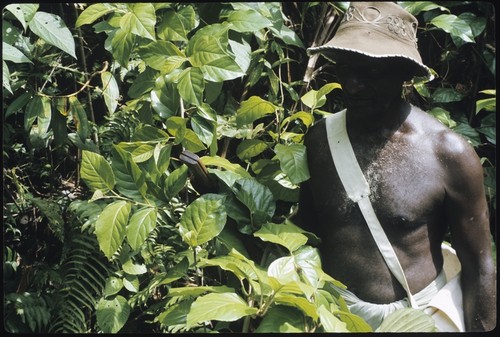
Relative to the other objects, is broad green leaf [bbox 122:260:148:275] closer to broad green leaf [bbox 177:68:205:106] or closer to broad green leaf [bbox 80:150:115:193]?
broad green leaf [bbox 80:150:115:193]

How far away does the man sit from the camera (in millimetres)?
1799

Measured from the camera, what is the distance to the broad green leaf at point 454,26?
256 cm

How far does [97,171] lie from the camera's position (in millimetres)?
1939

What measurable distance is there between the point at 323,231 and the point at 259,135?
0.54 meters

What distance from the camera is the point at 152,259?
230 cm

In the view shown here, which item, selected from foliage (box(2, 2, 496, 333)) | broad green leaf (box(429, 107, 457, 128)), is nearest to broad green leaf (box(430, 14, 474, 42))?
foliage (box(2, 2, 496, 333))

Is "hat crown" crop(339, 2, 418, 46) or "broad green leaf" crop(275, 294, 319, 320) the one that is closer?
"broad green leaf" crop(275, 294, 319, 320)

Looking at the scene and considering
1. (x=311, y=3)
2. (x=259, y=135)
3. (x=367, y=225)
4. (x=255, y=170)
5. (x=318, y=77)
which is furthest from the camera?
(x=318, y=77)

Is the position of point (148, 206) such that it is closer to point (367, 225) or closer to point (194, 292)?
point (194, 292)

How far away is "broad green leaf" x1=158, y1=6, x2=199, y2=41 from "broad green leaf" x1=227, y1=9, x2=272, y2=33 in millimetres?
122

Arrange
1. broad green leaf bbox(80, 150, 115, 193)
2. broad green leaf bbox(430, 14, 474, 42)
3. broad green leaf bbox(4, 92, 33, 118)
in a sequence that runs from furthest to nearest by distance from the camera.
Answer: broad green leaf bbox(430, 14, 474, 42) → broad green leaf bbox(4, 92, 33, 118) → broad green leaf bbox(80, 150, 115, 193)

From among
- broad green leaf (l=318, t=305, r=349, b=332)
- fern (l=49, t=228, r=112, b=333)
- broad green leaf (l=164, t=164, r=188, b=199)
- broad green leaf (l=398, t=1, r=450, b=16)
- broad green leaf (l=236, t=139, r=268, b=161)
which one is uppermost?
broad green leaf (l=398, t=1, r=450, b=16)

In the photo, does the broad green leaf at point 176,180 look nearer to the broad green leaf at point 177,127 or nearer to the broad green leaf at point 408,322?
the broad green leaf at point 177,127

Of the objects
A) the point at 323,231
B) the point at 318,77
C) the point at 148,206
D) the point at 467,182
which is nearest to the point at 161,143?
the point at 148,206
